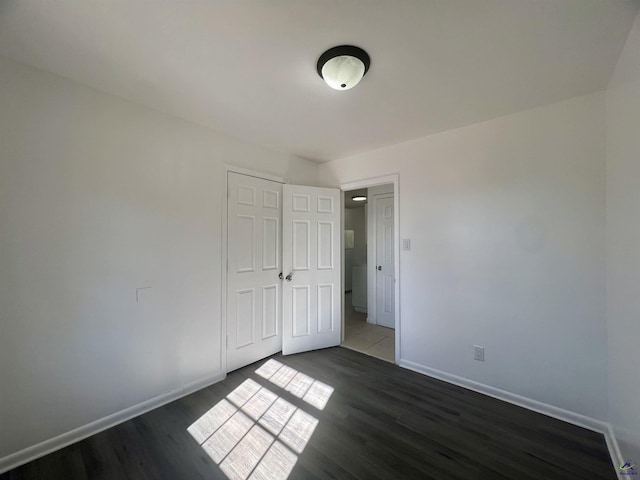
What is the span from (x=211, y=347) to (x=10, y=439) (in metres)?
1.26

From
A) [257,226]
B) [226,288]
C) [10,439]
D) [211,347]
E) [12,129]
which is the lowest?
[10,439]

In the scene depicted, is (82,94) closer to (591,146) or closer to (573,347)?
(591,146)

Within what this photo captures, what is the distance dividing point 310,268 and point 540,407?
247 centimetres

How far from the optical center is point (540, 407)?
2043mm

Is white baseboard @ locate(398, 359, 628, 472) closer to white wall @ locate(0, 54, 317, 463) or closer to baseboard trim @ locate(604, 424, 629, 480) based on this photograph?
baseboard trim @ locate(604, 424, 629, 480)

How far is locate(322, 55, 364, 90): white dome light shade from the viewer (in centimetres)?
148

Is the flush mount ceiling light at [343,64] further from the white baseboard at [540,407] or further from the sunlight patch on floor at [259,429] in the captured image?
the white baseboard at [540,407]

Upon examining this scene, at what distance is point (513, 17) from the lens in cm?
125

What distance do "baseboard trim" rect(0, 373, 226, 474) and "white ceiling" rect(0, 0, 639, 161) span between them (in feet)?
8.03

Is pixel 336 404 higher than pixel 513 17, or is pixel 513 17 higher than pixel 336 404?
pixel 513 17

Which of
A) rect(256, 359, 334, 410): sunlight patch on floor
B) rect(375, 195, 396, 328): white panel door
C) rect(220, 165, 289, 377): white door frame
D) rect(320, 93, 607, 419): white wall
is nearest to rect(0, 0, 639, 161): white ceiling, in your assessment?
rect(320, 93, 607, 419): white wall

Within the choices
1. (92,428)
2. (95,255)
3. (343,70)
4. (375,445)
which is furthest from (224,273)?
(343,70)

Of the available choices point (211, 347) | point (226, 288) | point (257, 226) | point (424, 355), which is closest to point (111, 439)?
point (211, 347)

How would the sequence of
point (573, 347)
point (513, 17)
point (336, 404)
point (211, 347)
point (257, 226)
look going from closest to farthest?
point (513, 17) < point (573, 347) < point (336, 404) < point (211, 347) < point (257, 226)
